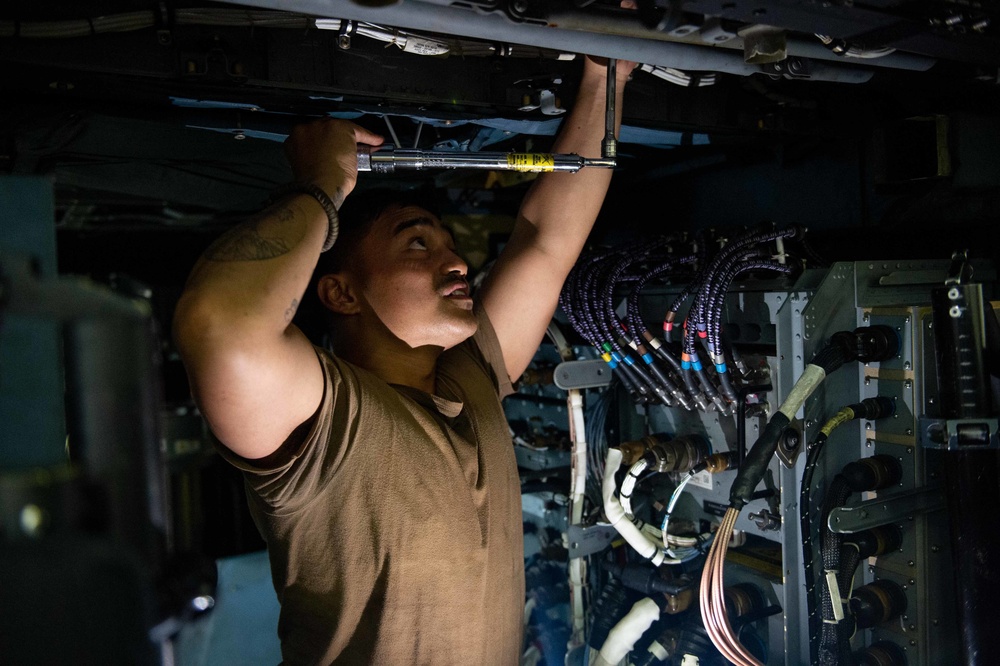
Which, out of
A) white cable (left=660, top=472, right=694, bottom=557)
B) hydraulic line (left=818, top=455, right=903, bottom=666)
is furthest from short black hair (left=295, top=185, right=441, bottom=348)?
hydraulic line (left=818, top=455, right=903, bottom=666)

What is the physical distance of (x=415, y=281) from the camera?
5.87 ft

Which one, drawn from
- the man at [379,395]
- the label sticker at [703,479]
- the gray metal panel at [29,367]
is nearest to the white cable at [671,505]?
the label sticker at [703,479]

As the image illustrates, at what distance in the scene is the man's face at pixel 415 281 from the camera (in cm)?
176

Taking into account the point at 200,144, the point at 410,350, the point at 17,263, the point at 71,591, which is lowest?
the point at 71,591

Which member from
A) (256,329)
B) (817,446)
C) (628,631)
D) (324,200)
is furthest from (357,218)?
(628,631)

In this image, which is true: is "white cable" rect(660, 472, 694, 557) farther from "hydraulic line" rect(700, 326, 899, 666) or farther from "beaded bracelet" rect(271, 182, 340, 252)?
"beaded bracelet" rect(271, 182, 340, 252)

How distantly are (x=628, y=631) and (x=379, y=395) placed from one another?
A: 3.85 feet

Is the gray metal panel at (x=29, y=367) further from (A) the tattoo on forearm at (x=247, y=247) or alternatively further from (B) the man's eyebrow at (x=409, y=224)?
(B) the man's eyebrow at (x=409, y=224)

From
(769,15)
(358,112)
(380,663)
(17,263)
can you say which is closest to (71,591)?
(17,263)

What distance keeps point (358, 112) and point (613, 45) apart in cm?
71

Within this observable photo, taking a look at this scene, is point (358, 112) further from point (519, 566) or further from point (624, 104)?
point (519, 566)

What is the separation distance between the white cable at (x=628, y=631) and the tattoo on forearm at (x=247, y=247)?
61.8 inches

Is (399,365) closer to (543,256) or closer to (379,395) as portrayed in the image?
(379,395)

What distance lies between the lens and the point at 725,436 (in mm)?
2031
